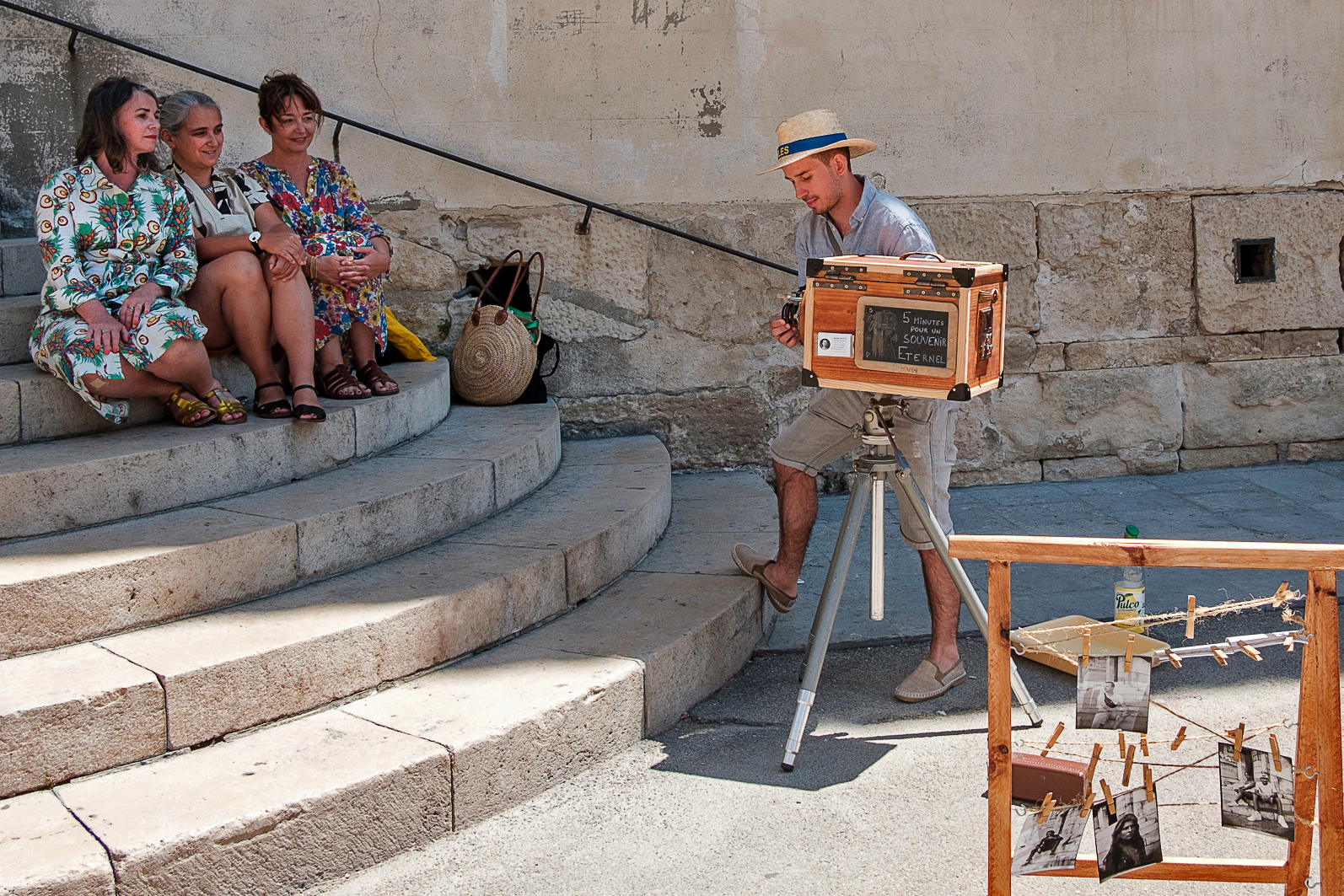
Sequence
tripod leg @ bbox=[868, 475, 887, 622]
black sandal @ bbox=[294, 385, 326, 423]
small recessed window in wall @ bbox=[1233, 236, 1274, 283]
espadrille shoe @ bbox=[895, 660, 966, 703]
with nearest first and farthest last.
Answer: tripod leg @ bbox=[868, 475, 887, 622] → espadrille shoe @ bbox=[895, 660, 966, 703] → black sandal @ bbox=[294, 385, 326, 423] → small recessed window in wall @ bbox=[1233, 236, 1274, 283]

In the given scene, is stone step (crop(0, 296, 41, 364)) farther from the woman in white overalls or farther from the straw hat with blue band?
the straw hat with blue band

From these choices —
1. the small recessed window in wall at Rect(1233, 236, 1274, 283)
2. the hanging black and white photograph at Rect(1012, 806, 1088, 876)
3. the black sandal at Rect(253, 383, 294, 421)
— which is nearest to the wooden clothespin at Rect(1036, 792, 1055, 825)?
the hanging black and white photograph at Rect(1012, 806, 1088, 876)

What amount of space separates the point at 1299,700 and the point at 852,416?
1811 millimetres

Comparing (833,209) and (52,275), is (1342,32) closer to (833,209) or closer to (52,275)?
(833,209)

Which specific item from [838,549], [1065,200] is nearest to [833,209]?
[838,549]

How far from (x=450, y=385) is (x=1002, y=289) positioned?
277 centimetres

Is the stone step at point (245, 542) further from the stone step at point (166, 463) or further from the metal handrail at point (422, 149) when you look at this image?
the metal handrail at point (422, 149)

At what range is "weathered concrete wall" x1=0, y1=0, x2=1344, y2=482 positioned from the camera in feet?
17.1

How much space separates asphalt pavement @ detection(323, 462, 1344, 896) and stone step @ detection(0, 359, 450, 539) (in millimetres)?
1397

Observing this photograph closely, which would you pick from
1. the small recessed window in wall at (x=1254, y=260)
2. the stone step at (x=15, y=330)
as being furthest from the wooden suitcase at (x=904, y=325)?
the small recessed window in wall at (x=1254, y=260)

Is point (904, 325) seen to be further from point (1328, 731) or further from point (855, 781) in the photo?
point (1328, 731)

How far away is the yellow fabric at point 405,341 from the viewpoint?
522cm

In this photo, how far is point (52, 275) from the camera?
3.79 meters

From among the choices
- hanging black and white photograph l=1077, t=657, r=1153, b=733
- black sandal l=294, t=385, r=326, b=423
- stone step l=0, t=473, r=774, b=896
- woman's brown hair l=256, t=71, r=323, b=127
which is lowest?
stone step l=0, t=473, r=774, b=896
